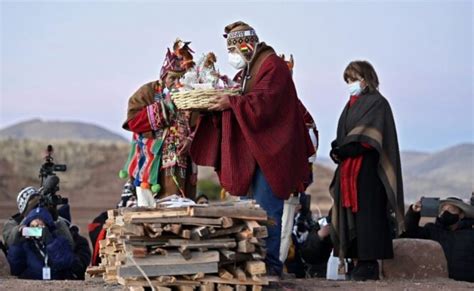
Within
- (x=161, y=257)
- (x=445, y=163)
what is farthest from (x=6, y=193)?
(x=161, y=257)

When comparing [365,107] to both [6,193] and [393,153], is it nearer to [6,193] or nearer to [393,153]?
[393,153]

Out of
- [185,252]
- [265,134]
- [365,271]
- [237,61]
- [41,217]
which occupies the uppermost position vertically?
[237,61]

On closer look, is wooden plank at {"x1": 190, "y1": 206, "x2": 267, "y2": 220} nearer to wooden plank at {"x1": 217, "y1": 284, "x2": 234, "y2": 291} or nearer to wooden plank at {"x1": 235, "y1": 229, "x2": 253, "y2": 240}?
wooden plank at {"x1": 235, "y1": 229, "x2": 253, "y2": 240}

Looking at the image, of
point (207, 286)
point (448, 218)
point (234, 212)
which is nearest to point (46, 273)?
point (207, 286)

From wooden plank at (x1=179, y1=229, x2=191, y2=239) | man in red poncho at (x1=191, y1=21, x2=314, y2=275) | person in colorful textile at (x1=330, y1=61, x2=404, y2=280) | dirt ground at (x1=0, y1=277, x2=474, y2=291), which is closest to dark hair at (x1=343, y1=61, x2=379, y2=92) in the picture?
person in colorful textile at (x1=330, y1=61, x2=404, y2=280)

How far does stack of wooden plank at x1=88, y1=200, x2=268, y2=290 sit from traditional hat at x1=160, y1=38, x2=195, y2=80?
2.61 m

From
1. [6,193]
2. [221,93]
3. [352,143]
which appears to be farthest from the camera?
[6,193]

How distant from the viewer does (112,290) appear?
9789 millimetres

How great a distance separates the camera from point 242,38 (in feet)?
32.8

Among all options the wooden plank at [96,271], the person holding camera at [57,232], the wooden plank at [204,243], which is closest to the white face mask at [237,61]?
the wooden plank at [204,243]

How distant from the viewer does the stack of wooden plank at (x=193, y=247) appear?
8.95 metres

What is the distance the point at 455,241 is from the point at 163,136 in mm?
3337

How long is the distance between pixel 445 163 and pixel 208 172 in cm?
1903

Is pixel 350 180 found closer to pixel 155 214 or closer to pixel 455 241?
pixel 455 241
